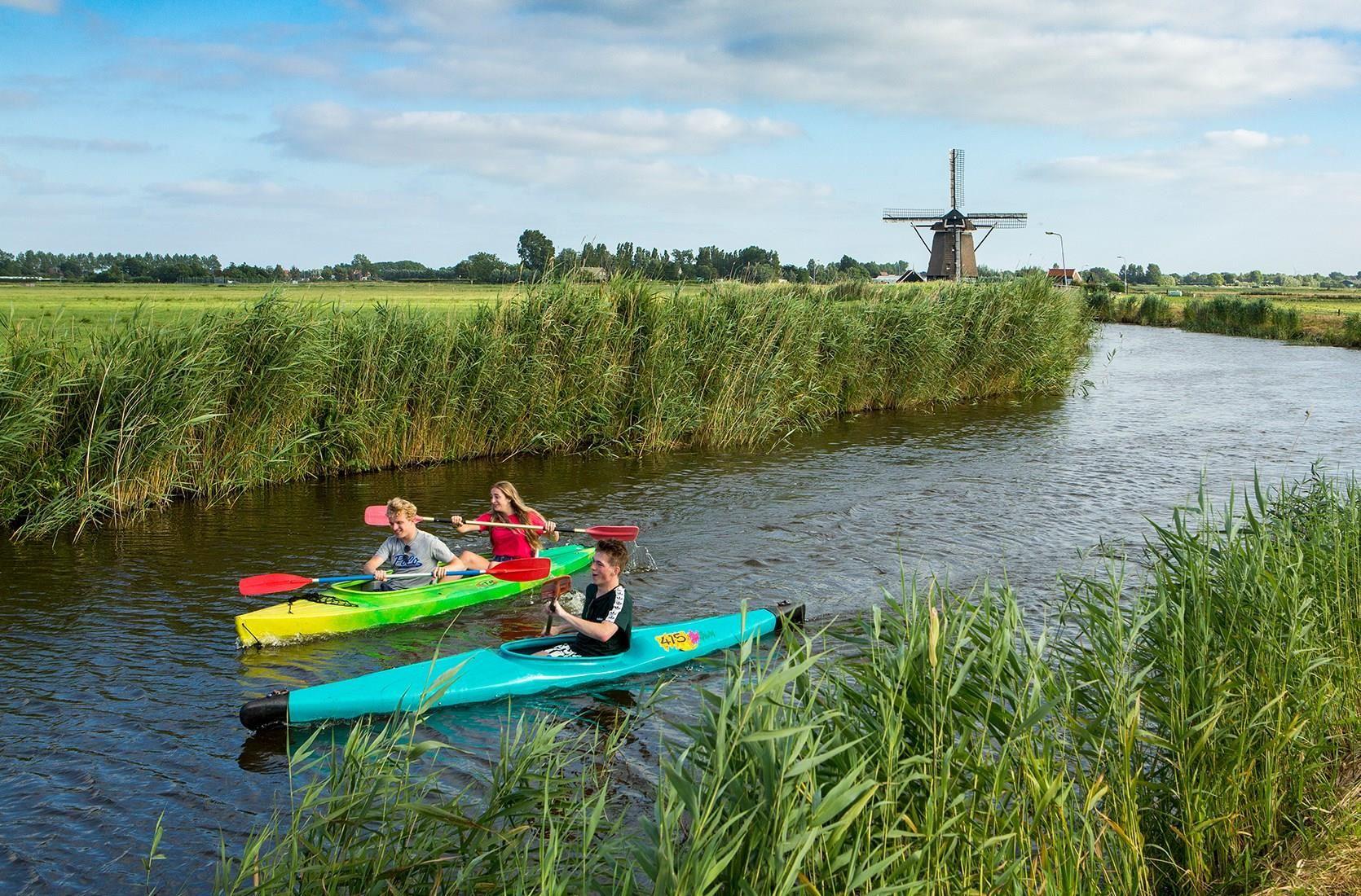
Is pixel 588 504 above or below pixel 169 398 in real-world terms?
below

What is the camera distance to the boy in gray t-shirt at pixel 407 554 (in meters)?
9.12

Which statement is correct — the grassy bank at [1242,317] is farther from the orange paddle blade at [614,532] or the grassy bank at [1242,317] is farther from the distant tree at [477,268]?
the orange paddle blade at [614,532]

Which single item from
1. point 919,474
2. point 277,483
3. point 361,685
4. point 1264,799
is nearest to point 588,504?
point 277,483

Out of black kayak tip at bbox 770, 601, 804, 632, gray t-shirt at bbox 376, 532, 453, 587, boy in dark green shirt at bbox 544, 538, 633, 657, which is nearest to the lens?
boy in dark green shirt at bbox 544, 538, 633, 657

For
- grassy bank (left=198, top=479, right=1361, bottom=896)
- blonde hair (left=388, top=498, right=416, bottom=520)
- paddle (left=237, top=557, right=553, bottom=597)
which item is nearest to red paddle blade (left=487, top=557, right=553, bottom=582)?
paddle (left=237, top=557, right=553, bottom=597)

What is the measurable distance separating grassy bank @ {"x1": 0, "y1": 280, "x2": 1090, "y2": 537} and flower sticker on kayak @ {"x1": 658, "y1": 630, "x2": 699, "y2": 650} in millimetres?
7150

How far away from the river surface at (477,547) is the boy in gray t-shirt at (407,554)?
19.2 inches

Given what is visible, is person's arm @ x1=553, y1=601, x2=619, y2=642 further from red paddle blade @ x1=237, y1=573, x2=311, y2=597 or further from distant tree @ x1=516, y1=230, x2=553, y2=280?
distant tree @ x1=516, y1=230, x2=553, y2=280

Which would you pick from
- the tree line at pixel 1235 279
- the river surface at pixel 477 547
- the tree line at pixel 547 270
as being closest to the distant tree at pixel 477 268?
the tree line at pixel 547 270

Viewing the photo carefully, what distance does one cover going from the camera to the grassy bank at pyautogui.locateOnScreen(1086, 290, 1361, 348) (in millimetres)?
41375

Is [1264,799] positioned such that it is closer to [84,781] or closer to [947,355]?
[84,781]

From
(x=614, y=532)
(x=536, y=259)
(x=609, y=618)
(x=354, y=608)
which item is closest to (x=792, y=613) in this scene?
(x=609, y=618)

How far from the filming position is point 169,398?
11.9 m

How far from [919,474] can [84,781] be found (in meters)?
12.1
